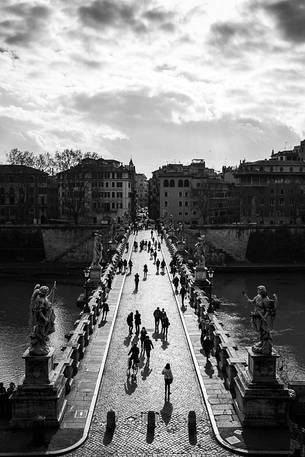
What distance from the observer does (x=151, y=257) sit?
188 ft

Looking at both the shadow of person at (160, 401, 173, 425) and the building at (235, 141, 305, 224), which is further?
the building at (235, 141, 305, 224)

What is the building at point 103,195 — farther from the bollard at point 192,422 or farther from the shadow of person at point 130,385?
the bollard at point 192,422

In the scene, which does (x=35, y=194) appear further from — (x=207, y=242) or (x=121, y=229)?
(x=207, y=242)

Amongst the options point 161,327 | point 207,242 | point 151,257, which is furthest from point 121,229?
point 161,327

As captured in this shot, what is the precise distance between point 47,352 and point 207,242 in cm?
6033

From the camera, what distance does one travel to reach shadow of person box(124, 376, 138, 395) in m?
20.8

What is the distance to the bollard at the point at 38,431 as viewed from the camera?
16609mm

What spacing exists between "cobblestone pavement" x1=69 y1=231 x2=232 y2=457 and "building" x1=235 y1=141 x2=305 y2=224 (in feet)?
218

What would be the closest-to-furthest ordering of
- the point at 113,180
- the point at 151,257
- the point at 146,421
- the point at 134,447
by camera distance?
the point at 134,447
the point at 146,421
the point at 151,257
the point at 113,180

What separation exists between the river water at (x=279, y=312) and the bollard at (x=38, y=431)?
9984 millimetres

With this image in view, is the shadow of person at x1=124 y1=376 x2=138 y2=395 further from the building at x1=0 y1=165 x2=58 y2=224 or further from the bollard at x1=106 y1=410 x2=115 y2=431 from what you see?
the building at x1=0 y1=165 x2=58 y2=224

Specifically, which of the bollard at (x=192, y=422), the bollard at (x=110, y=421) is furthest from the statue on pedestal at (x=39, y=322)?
the bollard at (x=192, y=422)

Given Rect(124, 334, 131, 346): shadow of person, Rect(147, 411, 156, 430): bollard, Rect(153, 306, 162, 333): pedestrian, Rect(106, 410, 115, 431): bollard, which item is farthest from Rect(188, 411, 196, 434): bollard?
Rect(153, 306, 162, 333): pedestrian

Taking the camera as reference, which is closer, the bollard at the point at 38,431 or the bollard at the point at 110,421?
the bollard at the point at 38,431
